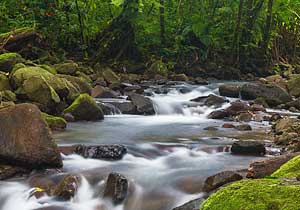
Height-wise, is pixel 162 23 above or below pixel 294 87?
above

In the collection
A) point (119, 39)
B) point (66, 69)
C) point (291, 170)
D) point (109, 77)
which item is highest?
point (119, 39)

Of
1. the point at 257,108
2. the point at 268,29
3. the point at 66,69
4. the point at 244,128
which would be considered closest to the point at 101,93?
the point at 66,69

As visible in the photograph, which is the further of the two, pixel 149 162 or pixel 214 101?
pixel 214 101

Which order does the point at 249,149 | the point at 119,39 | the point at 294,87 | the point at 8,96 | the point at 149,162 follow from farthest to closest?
1. the point at 119,39
2. the point at 294,87
3. the point at 8,96
4. the point at 249,149
5. the point at 149,162

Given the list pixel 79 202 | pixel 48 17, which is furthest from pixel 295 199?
pixel 48 17

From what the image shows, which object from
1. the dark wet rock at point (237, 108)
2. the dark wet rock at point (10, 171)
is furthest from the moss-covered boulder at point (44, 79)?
the dark wet rock at point (10, 171)

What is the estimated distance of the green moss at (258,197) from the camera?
2476 millimetres

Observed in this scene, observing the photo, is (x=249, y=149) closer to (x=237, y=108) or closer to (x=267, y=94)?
(x=237, y=108)

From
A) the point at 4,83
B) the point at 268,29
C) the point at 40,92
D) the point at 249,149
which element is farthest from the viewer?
the point at 268,29

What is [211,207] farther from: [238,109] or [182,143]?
[238,109]

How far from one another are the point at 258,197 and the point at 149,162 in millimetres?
4225

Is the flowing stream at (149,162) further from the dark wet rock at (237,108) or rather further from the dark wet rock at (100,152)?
the dark wet rock at (237,108)

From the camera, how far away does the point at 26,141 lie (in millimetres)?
5816

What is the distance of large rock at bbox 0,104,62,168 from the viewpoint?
5742mm
